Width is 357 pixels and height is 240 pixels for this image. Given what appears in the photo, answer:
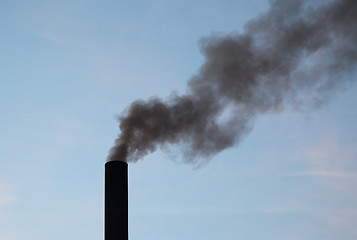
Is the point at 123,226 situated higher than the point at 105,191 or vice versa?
the point at 105,191

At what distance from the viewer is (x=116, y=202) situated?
17.6m

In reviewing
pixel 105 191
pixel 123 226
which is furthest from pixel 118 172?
pixel 123 226

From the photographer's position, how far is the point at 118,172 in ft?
59.8

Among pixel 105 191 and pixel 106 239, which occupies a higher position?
pixel 105 191

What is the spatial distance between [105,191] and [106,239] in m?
1.66

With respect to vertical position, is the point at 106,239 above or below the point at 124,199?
below

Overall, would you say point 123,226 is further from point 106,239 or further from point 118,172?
point 118,172

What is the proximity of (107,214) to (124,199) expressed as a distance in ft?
2.51

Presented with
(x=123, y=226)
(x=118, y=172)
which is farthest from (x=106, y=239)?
(x=118, y=172)

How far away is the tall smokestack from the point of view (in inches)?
683

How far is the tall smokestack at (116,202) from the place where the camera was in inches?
683

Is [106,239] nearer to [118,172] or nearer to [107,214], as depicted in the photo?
[107,214]

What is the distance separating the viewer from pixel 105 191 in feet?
59.1

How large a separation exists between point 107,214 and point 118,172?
4.99 feet
